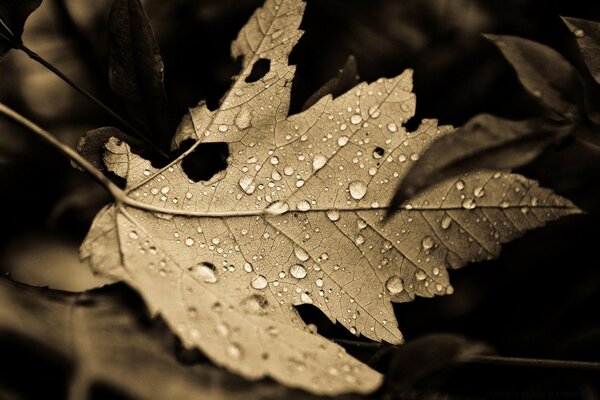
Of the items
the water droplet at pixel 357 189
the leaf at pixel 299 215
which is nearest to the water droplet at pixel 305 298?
the leaf at pixel 299 215

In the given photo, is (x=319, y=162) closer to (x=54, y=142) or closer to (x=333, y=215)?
(x=333, y=215)

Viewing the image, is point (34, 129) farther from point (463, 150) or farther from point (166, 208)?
point (463, 150)

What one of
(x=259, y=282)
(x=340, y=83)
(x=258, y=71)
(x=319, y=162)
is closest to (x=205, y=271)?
(x=259, y=282)

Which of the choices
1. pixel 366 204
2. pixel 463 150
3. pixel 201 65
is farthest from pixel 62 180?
pixel 463 150

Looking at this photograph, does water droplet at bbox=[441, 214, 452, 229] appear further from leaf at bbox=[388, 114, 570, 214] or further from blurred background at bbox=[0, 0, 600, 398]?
blurred background at bbox=[0, 0, 600, 398]

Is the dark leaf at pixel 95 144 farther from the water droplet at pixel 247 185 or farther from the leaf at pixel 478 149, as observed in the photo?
the leaf at pixel 478 149
